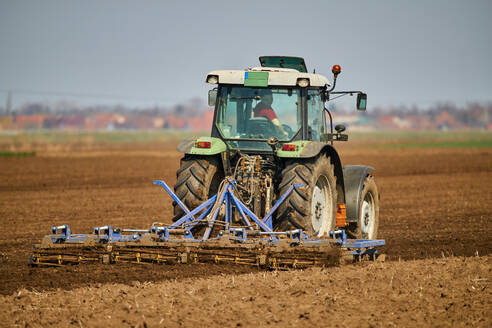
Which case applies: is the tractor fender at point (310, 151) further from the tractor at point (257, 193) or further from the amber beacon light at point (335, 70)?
the amber beacon light at point (335, 70)

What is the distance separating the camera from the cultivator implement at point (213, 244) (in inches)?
315

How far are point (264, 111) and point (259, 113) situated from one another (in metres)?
0.07

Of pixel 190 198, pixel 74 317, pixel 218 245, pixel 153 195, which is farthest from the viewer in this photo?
pixel 153 195

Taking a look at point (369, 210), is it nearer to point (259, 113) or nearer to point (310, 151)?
point (259, 113)

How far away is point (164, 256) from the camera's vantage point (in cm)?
824

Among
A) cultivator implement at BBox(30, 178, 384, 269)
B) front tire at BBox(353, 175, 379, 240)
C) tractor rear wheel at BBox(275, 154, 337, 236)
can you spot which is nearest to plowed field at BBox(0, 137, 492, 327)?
cultivator implement at BBox(30, 178, 384, 269)

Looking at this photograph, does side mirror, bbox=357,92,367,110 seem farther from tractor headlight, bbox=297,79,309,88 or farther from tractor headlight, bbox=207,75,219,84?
tractor headlight, bbox=207,75,219,84

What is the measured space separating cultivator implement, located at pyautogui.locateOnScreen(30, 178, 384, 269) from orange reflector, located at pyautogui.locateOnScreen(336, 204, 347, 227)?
3.21ft

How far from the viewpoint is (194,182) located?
9.09m

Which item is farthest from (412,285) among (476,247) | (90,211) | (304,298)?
(90,211)

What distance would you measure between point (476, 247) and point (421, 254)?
1.18 m

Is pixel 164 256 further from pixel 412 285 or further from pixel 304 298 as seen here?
pixel 412 285

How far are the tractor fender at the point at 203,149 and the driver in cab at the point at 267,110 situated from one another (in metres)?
0.67

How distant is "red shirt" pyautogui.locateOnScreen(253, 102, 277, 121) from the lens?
9.55 m
